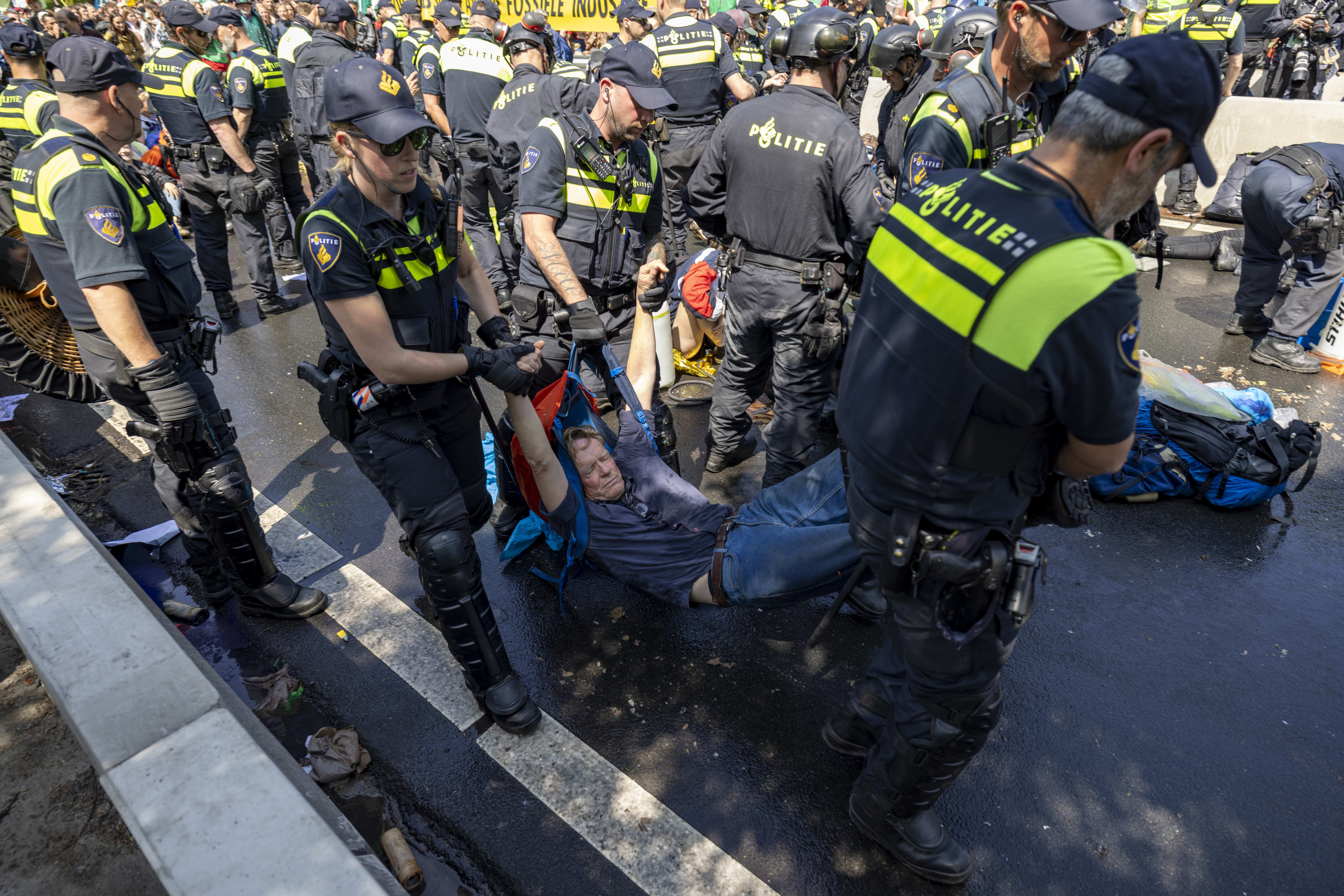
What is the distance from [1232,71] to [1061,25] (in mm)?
8353

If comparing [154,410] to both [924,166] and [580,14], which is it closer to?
[924,166]

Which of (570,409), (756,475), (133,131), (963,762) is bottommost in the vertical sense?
(756,475)

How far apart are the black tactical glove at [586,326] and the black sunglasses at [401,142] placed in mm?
1209

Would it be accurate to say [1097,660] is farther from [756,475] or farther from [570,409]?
[570,409]

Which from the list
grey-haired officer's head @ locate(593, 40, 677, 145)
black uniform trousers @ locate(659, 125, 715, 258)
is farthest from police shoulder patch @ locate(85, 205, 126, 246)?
black uniform trousers @ locate(659, 125, 715, 258)

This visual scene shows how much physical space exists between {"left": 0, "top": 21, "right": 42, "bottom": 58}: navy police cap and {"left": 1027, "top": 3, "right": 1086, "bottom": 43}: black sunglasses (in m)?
5.08

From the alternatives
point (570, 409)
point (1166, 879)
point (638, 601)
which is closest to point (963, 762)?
point (1166, 879)

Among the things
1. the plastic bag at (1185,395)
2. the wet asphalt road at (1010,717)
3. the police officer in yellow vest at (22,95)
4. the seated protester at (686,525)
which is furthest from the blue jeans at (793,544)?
the police officer in yellow vest at (22,95)

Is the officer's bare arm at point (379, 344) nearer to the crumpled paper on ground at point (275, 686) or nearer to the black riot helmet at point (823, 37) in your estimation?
the crumpled paper on ground at point (275, 686)

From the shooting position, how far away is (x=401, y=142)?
96.5 inches

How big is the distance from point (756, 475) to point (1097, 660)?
2005 mm

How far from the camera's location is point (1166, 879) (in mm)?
2385

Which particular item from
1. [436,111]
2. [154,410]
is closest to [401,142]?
[154,410]

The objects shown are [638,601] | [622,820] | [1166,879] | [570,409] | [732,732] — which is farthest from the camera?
[638,601]
